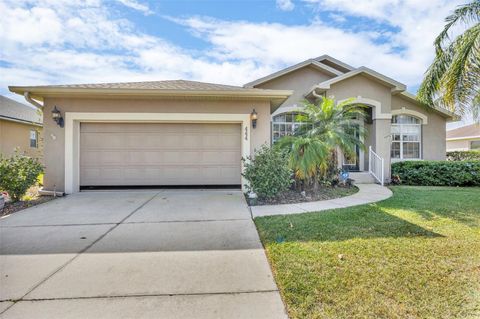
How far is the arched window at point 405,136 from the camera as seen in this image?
40.2ft

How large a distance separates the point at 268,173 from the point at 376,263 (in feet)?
11.8

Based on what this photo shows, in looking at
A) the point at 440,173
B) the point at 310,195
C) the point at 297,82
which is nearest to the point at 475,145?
the point at 440,173

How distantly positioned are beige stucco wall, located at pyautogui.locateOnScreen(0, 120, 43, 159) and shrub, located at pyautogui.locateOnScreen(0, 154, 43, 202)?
30.6 ft

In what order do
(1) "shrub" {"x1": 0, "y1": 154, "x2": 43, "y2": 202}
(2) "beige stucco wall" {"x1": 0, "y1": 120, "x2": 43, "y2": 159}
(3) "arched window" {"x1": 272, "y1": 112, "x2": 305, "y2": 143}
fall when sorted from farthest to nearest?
1. (2) "beige stucco wall" {"x1": 0, "y1": 120, "x2": 43, "y2": 159}
2. (3) "arched window" {"x1": 272, "y1": 112, "x2": 305, "y2": 143}
3. (1) "shrub" {"x1": 0, "y1": 154, "x2": 43, "y2": 202}

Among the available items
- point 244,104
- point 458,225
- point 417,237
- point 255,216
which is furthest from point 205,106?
point 458,225

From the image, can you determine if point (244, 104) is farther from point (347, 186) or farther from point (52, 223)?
point (52, 223)

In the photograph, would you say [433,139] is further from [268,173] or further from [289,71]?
[268,173]

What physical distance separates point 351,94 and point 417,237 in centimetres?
772

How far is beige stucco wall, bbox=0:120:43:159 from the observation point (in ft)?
46.2

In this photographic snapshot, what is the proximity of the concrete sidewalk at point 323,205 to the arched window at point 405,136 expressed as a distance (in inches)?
218

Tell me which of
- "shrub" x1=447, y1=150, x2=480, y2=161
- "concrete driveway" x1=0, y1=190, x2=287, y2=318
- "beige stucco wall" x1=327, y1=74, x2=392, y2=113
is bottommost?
"concrete driveway" x1=0, y1=190, x2=287, y2=318

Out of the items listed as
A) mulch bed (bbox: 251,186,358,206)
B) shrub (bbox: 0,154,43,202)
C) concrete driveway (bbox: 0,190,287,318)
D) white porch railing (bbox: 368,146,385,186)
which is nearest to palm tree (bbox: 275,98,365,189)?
mulch bed (bbox: 251,186,358,206)

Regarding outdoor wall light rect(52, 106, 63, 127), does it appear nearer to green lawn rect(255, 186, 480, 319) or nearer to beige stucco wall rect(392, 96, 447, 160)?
green lawn rect(255, 186, 480, 319)

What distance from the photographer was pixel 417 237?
154 inches
